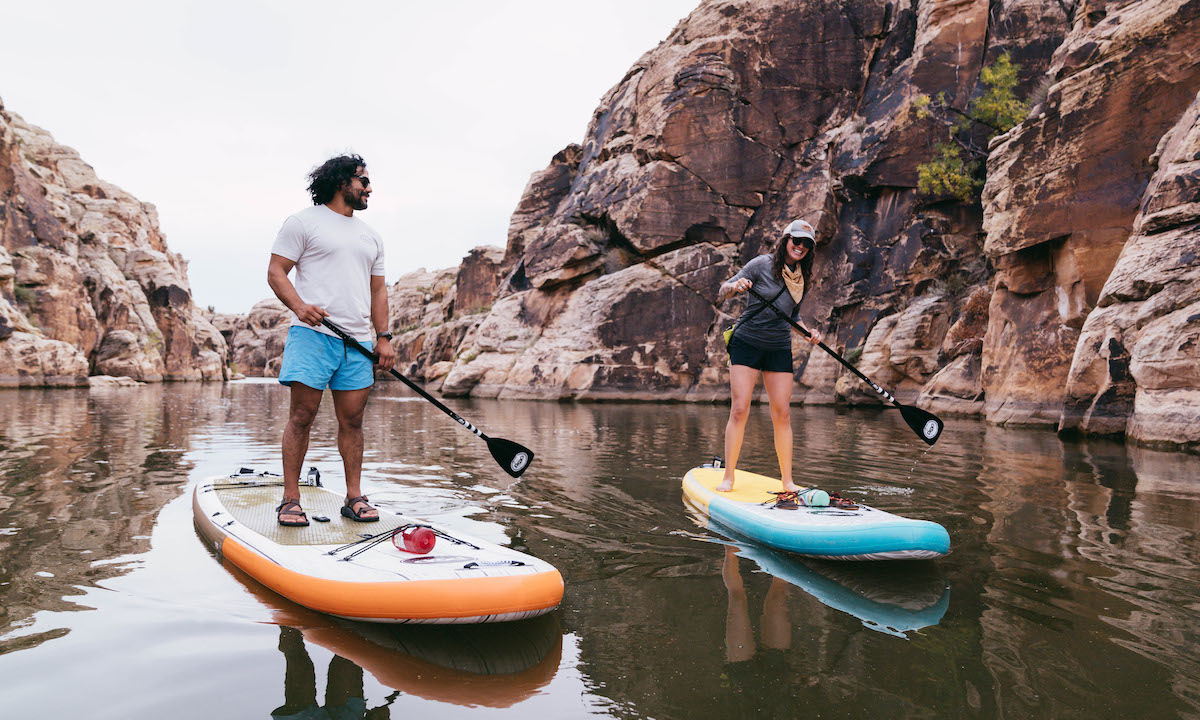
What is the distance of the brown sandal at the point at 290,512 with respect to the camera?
13.0 feet

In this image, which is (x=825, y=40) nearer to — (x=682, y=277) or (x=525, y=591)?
(x=682, y=277)

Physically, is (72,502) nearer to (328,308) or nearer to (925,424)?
(328,308)

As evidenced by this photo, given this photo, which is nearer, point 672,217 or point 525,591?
point 525,591

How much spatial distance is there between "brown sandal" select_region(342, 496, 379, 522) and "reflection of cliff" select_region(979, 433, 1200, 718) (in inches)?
133

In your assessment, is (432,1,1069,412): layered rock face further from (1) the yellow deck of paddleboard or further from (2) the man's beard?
(2) the man's beard

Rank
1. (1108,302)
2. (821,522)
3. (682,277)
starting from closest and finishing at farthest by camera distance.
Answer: (821,522) → (1108,302) → (682,277)

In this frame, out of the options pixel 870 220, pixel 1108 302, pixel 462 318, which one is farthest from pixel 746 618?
pixel 462 318

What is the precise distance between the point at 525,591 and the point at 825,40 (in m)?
33.4

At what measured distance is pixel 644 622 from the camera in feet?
9.81

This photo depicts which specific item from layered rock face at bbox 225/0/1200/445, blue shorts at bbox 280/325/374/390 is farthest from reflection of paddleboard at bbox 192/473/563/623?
layered rock face at bbox 225/0/1200/445

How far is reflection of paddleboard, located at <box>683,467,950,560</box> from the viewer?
366 centimetres

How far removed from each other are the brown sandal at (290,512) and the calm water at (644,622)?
15.8 inches

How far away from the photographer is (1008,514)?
17.0ft

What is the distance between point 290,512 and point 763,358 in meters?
3.74
